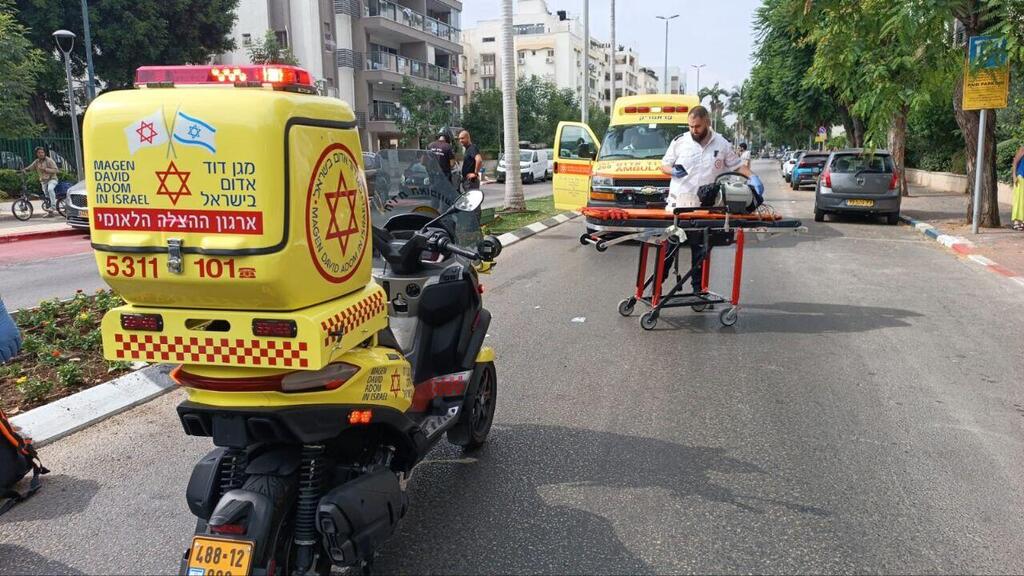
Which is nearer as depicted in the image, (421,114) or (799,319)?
(799,319)

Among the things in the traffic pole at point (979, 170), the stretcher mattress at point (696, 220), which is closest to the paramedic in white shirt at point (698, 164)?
the stretcher mattress at point (696, 220)

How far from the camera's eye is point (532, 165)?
134 feet

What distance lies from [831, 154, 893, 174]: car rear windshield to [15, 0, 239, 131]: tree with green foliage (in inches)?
1033

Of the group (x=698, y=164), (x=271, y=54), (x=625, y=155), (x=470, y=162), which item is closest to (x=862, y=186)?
(x=625, y=155)

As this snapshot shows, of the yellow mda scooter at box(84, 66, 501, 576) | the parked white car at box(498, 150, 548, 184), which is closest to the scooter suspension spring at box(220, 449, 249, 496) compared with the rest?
the yellow mda scooter at box(84, 66, 501, 576)

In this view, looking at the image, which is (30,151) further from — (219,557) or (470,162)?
(219,557)

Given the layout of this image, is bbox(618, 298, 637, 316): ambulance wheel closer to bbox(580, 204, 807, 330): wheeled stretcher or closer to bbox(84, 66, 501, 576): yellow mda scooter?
bbox(580, 204, 807, 330): wheeled stretcher

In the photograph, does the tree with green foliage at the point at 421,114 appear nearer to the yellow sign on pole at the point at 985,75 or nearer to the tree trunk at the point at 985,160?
Answer: the tree trunk at the point at 985,160

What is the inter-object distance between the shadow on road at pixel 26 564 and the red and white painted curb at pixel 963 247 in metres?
10.5

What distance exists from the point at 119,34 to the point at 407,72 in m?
18.4

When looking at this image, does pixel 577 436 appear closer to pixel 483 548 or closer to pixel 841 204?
pixel 483 548

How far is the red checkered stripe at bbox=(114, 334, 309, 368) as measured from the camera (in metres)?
2.57

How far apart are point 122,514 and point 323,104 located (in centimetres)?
238

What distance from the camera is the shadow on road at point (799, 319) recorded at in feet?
24.3
